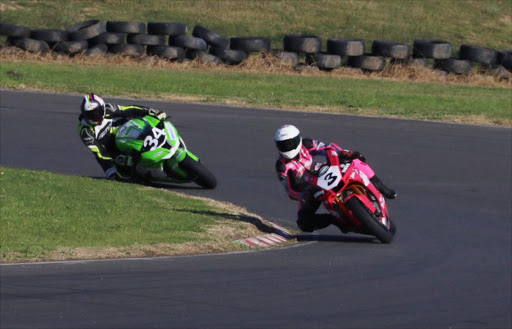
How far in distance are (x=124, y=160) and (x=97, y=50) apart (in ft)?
47.1

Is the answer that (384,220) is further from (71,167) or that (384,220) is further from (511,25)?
(511,25)

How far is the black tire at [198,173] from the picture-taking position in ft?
46.8

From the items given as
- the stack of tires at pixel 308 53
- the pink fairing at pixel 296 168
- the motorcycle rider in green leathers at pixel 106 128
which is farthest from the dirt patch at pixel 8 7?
the pink fairing at pixel 296 168

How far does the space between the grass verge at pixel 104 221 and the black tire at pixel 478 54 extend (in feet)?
52.4

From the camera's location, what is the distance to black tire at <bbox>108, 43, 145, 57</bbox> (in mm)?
28078

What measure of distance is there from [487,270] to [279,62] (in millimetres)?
19446

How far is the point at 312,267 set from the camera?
366 inches

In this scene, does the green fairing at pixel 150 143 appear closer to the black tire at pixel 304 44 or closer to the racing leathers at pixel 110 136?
the racing leathers at pixel 110 136

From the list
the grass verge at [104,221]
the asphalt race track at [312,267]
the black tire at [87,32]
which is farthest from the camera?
the black tire at [87,32]

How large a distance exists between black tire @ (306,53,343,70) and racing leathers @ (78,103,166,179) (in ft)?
46.3

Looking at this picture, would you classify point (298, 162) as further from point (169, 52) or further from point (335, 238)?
point (169, 52)

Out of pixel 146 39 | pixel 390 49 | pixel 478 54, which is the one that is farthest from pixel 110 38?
pixel 478 54

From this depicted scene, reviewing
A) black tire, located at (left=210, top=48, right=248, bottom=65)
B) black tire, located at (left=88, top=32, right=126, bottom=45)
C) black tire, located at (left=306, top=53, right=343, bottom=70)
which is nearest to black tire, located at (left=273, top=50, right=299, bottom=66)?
black tire, located at (left=306, top=53, right=343, bottom=70)

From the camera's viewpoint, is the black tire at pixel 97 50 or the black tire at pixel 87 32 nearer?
the black tire at pixel 87 32
